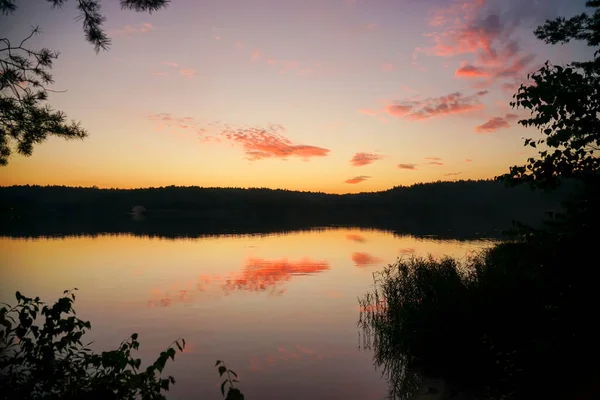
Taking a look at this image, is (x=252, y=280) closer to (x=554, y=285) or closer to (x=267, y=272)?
(x=267, y=272)

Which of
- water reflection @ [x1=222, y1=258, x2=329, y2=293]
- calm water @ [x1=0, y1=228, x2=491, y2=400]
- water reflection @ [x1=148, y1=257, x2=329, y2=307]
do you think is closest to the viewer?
calm water @ [x1=0, y1=228, x2=491, y2=400]

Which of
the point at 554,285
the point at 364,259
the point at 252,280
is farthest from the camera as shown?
the point at 364,259

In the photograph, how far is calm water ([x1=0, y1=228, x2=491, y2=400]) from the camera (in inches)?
565

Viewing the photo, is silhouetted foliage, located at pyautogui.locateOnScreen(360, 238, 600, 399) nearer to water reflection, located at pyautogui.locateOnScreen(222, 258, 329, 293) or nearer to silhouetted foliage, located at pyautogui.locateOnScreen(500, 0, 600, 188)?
silhouetted foliage, located at pyautogui.locateOnScreen(500, 0, 600, 188)

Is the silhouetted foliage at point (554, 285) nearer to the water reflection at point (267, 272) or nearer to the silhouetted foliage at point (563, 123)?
the silhouetted foliage at point (563, 123)

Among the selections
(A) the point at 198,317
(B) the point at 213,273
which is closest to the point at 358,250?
(B) the point at 213,273

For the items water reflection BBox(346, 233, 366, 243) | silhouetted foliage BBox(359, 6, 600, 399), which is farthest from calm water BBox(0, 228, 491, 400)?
water reflection BBox(346, 233, 366, 243)

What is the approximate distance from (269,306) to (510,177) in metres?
19.6

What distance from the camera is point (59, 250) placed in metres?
56.6

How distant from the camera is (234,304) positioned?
1027 inches

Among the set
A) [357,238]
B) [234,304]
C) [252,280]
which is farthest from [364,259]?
[357,238]

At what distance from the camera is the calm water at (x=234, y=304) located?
14344 millimetres

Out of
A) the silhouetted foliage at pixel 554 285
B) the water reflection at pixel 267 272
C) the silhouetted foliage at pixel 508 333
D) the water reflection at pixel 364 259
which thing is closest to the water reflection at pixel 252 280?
the water reflection at pixel 267 272

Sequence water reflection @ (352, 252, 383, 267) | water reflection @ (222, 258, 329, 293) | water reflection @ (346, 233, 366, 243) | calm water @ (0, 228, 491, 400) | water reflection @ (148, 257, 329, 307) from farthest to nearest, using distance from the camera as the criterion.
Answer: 1. water reflection @ (346, 233, 366, 243)
2. water reflection @ (352, 252, 383, 267)
3. water reflection @ (222, 258, 329, 293)
4. water reflection @ (148, 257, 329, 307)
5. calm water @ (0, 228, 491, 400)
